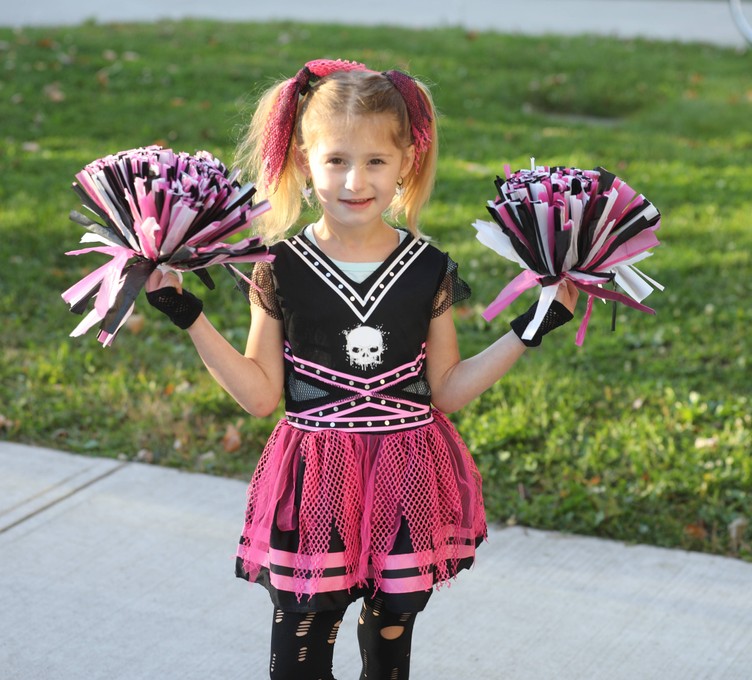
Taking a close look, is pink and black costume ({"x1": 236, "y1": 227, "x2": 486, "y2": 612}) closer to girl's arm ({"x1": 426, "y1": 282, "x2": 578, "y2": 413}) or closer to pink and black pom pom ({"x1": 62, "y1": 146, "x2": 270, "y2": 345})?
girl's arm ({"x1": 426, "y1": 282, "x2": 578, "y2": 413})

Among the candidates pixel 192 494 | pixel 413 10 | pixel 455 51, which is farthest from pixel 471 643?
pixel 413 10

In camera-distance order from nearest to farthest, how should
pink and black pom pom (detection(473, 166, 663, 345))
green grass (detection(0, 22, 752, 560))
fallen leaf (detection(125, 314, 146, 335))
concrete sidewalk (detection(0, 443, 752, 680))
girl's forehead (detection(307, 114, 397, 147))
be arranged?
pink and black pom pom (detection(473, 166, 663, 345))
girl's forehead (detection(307, 114, 397, 147))
concrete sidewalk (detection(0, 443, 752, 680))
green grass (detection(0, 22, 752, 560))
fallen leaf (detection(125, 314, 146, 335))

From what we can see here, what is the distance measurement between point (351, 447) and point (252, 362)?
0.26m

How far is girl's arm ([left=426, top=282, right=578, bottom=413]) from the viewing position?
2.34 meters

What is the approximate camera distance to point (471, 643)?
3102 mm

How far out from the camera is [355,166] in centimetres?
227

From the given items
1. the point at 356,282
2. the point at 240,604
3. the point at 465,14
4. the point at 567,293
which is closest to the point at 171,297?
the point at 356,282

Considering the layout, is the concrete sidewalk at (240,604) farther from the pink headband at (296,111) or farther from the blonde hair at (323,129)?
the pink headband at (296,111)

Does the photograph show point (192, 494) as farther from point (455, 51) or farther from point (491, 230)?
point (455, 51)

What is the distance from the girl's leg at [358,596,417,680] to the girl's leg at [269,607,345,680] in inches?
3.4

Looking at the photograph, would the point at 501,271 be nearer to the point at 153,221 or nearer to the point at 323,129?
the point at 323,129

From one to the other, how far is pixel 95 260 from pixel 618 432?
2.87 meters

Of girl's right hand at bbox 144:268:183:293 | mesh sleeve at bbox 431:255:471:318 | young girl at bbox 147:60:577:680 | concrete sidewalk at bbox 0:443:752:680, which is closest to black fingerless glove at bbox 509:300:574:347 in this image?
young girl at bbox 147:60:577:680

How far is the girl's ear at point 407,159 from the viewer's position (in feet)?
7.83
